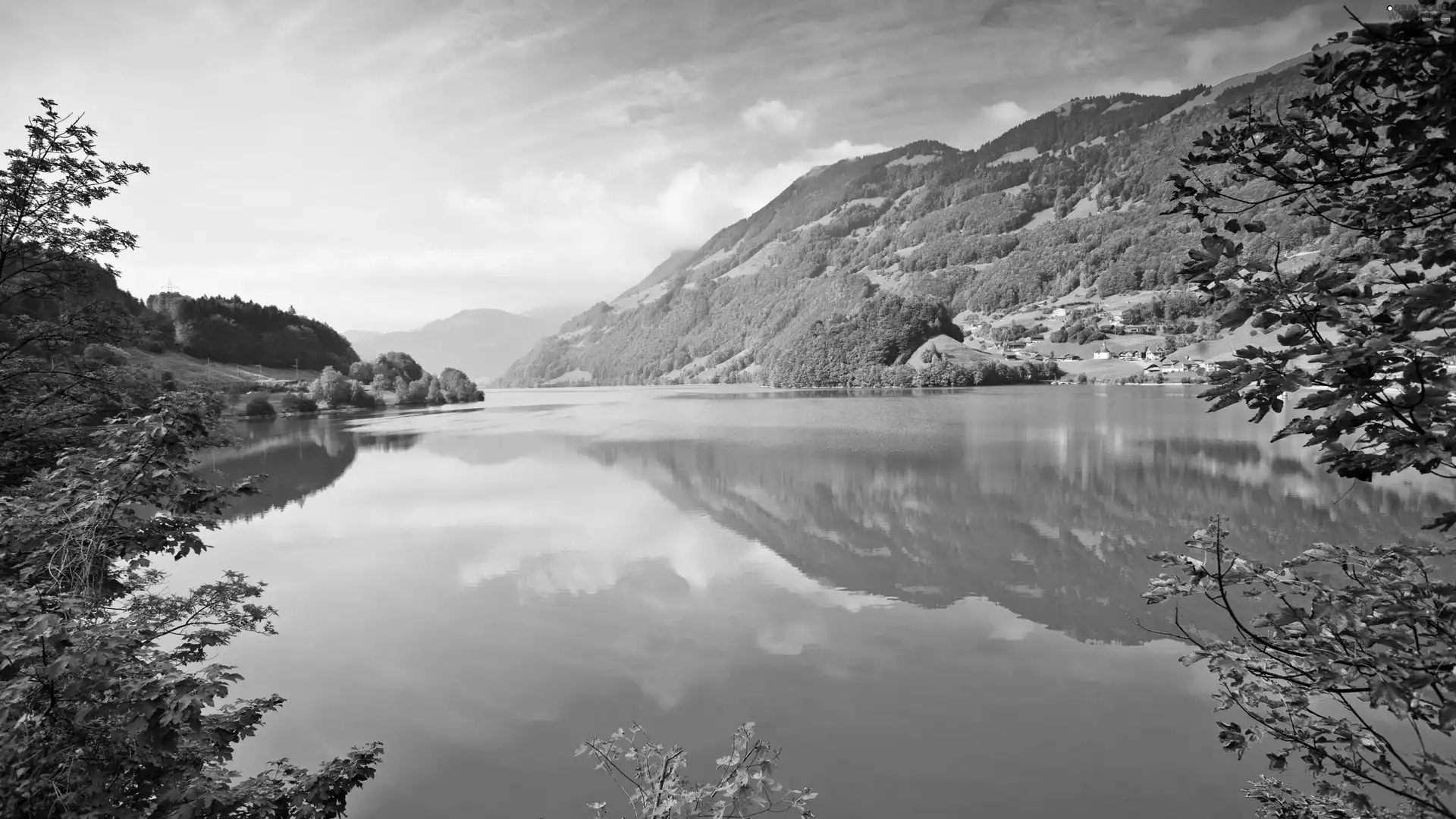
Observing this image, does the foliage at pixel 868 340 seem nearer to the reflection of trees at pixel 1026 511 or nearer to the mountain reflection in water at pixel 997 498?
the mountain reflection in water at pixel 997 498

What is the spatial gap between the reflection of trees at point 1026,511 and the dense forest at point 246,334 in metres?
158

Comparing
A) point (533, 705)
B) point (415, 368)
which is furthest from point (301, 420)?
point (533, 705)

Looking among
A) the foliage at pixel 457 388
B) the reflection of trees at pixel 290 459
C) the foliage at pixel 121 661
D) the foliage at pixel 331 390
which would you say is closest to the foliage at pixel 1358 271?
the foliage at pixel 121 661

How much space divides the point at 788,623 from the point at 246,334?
188 metres

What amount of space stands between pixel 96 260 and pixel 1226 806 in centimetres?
1968

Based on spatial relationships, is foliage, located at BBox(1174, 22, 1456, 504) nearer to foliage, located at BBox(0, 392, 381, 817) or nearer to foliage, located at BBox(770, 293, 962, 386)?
foliage, located at BBox(0, 392, 381, 817)

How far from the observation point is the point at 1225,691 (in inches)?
176

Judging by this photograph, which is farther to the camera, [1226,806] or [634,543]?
[634,543]

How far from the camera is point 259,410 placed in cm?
10025

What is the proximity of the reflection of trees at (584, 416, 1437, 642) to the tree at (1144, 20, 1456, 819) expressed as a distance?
9449 mm

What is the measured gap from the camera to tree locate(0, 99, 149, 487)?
34.7 ft

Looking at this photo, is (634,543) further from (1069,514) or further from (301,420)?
(301,420)

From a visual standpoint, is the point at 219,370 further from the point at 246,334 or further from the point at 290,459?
the point at 290,459

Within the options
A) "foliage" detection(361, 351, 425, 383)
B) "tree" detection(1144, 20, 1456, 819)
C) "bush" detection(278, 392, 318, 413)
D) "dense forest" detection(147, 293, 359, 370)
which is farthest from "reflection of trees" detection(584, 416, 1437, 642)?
"dense forest" detection(147, 293, 359, 370)
